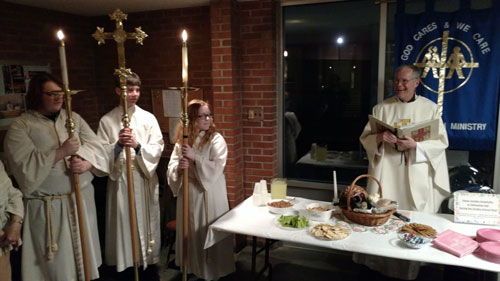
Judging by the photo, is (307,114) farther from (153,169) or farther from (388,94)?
(153,169)

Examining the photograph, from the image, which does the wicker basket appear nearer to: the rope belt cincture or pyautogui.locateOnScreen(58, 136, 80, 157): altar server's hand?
pyautogui.locateOnScreen(58, 136, 80, 157): altar server's hand

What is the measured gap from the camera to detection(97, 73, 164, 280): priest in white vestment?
3.07m

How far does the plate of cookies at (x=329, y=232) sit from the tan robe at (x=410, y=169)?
32.6 inches

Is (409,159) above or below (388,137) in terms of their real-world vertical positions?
below

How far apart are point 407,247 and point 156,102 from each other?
3.06 metres

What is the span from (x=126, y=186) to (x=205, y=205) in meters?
0.68

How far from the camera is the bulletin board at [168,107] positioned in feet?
13.5

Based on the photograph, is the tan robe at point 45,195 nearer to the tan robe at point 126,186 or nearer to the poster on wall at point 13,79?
the tan robe at point 126,186

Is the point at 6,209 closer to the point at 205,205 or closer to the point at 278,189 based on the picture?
the point at 205,205

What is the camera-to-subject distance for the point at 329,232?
2.30 metres

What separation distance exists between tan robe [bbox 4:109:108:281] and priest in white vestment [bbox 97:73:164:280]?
268mm

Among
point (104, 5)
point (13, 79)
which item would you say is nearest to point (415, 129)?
point (104, 5)

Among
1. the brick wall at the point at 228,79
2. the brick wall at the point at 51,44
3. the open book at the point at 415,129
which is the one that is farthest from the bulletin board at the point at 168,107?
the open book at the point at 415,129

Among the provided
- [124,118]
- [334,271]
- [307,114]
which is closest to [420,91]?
[307,114]
